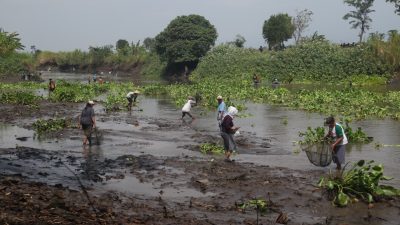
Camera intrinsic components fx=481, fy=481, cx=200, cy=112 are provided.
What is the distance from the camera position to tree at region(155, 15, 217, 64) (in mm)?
66250

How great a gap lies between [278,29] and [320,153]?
61617 millimetres

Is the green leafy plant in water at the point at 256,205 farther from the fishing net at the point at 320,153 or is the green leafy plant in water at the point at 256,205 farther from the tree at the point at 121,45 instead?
the tree at the point at 121,45

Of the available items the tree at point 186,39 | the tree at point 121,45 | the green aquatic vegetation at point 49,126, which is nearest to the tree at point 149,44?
the tree at point 121,45

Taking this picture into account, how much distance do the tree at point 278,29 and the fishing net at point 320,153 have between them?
6125 cm

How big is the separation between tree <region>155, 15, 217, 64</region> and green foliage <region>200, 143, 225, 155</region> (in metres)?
51.7

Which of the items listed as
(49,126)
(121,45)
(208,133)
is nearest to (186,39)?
(121,45)

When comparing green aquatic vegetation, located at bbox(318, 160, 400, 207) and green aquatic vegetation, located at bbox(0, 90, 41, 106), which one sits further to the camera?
green aquatic vegetation, located at bbox(0, 90, 41, 106)

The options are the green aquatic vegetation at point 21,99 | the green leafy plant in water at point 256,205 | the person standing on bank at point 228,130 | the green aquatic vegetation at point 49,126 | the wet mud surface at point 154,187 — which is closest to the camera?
the wet mud surface at point 154,187

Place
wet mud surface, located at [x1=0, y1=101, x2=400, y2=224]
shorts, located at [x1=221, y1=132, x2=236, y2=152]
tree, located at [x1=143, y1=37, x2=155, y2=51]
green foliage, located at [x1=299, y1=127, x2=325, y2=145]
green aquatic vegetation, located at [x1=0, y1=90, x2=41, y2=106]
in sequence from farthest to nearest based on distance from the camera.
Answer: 1. tree, located at [x1=143, y1=37, x2=155, y2=51]
2. green aquatic vegetation, located at [x1=0, y1=90, x2=41, y2=106]
3. green foliage, located at [x1=299, y1=127, x2=325, y2=145]
4. shorts, located at [x1=221, y1=132, x2=236, y2=152]
5. wet mud surface, located at [x1=0, y1=101, x2=400, y2=224]

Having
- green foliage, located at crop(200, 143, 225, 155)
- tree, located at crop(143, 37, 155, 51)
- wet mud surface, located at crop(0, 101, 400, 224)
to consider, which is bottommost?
wet mud surface, located at crop(0, 101, 400, 224)

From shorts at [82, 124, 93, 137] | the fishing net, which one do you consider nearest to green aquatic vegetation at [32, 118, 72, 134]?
shorts at [82, 124, 93, 137]

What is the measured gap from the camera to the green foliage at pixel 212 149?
14688mm

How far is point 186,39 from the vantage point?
66750 millimetres

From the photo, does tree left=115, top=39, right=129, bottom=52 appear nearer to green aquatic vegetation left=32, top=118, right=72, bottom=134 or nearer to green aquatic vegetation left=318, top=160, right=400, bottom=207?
green aquatic vegetation left=32, top=118, right=72, bottom=134
